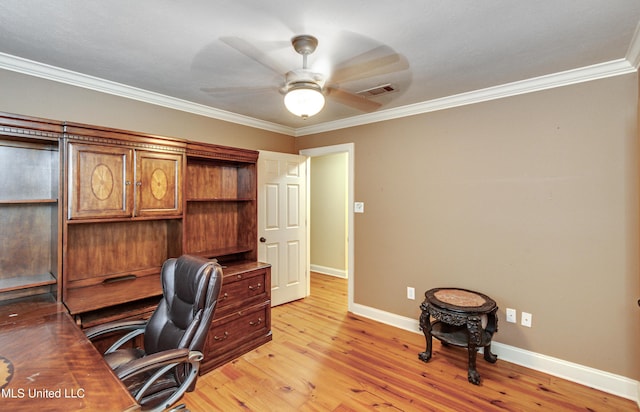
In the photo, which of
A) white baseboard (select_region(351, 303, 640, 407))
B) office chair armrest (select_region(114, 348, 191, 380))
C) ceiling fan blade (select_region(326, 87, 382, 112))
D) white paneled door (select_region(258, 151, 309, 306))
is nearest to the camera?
office chair armrest (select_region(114, 348, 191, 380))

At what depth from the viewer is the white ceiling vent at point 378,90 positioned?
2758mm

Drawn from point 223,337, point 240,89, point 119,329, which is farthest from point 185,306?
point 240,89

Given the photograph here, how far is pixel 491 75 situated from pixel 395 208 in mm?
1584

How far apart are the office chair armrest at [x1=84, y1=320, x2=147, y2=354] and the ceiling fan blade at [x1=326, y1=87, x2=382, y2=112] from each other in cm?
237

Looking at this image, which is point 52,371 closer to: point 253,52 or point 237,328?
point 237,328

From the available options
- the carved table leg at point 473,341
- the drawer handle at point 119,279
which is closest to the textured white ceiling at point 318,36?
the drawer handle at point 119,279

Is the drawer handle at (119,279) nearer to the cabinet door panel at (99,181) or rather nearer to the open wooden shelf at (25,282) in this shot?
the open wooden shelf at (25,282)

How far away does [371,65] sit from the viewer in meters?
2.30

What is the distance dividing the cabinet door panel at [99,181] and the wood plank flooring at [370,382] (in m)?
1.55

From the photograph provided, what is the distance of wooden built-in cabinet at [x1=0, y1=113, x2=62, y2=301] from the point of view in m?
2.14

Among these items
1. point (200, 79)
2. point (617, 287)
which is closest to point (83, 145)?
point (200, 79)

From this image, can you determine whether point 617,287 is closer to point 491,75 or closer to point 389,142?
point 491,75

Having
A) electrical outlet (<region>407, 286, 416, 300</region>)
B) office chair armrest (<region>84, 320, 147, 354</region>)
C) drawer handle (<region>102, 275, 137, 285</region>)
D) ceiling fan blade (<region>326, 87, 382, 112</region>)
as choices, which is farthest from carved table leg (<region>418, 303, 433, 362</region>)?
drawer handle (<region>102, 275, 137, 285</region>)

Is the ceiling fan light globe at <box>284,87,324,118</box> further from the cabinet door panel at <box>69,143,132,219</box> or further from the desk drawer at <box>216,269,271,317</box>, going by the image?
the desk drawer at <box>216,269,271,317</box>
